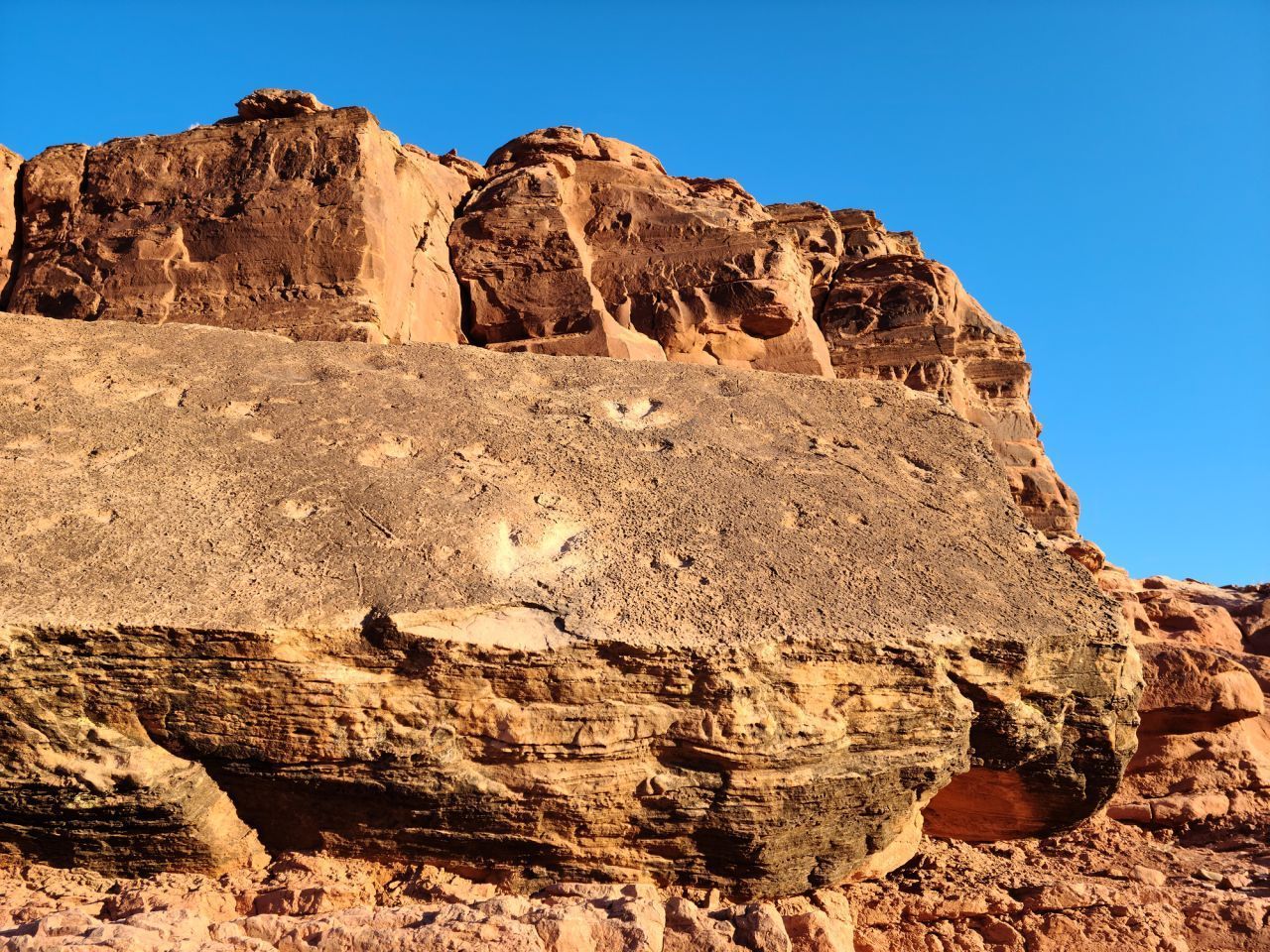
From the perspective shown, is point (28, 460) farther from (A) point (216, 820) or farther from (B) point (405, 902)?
(B) point (405, 902)

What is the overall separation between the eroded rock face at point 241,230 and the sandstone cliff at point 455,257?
0.02 m

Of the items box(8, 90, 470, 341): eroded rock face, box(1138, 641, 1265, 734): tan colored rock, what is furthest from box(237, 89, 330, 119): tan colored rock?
box(1138, 641, 1265, 734): tan colored rock

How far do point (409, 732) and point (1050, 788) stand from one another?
2868 mm

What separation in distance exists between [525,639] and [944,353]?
8751mm

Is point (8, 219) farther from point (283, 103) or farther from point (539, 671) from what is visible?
point (539, 671)

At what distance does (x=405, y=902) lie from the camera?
3549 millimetres

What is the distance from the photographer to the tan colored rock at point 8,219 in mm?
8077

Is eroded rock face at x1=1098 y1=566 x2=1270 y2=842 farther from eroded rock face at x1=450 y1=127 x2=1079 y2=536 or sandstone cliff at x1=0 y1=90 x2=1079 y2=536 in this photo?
sandstone cliff at x1=0 y1=90 x2=1079 y2=536

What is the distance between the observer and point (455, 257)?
8828 mm

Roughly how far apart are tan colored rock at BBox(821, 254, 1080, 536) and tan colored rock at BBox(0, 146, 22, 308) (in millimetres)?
8077

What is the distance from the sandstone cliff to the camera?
725 cm

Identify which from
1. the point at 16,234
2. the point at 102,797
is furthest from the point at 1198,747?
the point at 16,234

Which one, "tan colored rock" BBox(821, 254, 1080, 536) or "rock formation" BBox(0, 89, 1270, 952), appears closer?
"rock formation" BBox(0, 89, 1270, 952)

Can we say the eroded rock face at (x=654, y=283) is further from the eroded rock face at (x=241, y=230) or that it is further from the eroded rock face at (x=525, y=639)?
the eroded rock face at (x=525, y=639)
